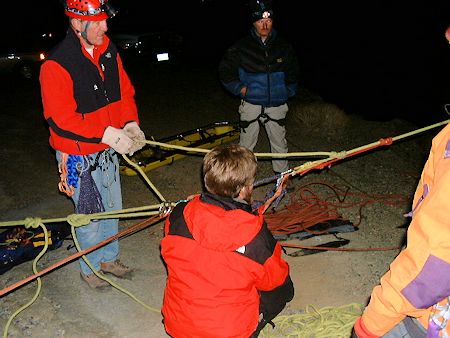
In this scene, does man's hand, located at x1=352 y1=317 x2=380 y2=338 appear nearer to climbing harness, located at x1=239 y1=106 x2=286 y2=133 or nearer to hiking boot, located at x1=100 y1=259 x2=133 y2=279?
hiking boot, located at x1=100 y1=259 x2=133 y2=279

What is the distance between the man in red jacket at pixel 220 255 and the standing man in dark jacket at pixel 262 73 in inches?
90.2

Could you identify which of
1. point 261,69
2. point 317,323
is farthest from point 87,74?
point 317,323

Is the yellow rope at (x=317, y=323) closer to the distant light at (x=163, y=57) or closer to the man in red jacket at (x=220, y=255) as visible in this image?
the man in red jacket at (x=220, y=255)

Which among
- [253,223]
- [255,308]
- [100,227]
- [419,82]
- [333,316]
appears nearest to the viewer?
[253,223]

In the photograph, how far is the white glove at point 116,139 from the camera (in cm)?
299

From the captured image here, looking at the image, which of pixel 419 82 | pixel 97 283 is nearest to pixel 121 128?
pixel 97 283

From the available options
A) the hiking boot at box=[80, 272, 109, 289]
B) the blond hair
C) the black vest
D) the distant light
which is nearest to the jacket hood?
the blond hair

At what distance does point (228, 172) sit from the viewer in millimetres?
2287

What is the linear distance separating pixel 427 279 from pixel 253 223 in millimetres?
972

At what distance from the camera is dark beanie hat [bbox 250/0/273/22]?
13.9 ft

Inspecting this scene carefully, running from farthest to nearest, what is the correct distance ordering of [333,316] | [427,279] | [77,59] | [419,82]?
[419,82] → [333,316] → [77,59] → [427,279]

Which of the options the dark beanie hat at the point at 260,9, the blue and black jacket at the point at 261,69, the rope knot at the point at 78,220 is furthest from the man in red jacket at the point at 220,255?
the dark beanie hat at the point at 260,9

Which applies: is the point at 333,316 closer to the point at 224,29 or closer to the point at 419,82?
the point at 419,82

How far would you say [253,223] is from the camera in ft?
7.17
